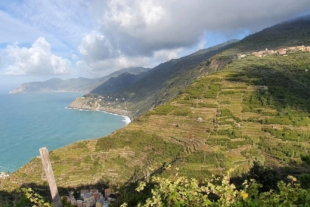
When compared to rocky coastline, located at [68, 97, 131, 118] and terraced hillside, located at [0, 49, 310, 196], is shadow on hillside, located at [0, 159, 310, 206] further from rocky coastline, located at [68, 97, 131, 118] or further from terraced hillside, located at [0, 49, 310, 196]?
rocky coastline, located at [68, 97, 131, 118]

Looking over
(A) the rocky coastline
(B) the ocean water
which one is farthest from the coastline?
(B) the ocean water

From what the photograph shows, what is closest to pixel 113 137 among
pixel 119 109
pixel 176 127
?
pixel 176 127

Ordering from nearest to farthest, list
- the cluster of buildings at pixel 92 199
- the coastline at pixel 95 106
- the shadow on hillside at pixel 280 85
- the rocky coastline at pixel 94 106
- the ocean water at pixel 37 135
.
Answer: the cluster of buildings at pixel 92 199 < the shadow on hillside at pixel 280 85 < the ocean water at pixel 37 135 < the coastline at pixel 95 106 < the rocky coastline at pixel 94 106

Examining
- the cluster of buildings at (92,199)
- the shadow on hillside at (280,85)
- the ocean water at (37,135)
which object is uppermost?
the shadow on hillside at (280,85)

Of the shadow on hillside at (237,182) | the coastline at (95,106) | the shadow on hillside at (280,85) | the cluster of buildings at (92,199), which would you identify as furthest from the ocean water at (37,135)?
the shadow on hillside at (280,85)

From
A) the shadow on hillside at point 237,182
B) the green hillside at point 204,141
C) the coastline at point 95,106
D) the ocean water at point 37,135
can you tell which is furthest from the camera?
the coastline at point 95,106

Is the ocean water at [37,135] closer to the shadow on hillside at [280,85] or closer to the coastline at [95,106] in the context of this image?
the coastline at [95,106]

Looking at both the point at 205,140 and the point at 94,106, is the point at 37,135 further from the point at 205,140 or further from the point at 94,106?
the point at 94,106

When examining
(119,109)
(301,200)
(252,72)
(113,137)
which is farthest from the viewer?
(119,109)

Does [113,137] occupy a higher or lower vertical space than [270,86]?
lower

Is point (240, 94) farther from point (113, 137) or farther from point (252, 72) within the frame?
point (113, 137)
